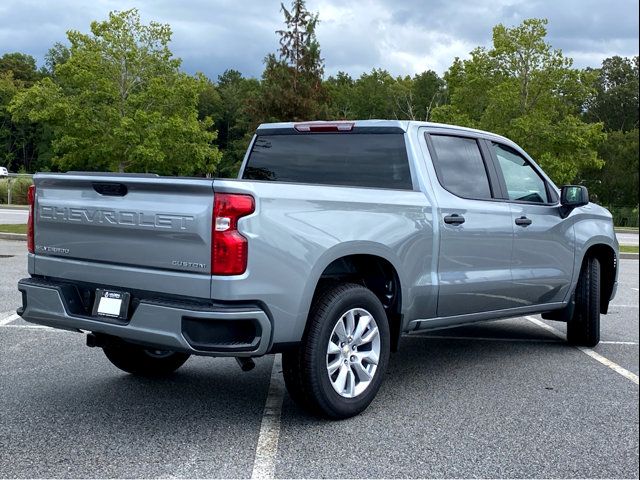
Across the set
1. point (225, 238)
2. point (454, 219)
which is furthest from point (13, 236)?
point (225, 238)

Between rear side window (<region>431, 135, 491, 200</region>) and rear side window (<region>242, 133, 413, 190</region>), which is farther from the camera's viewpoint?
rear side window (<region>431, 135, 491, 200</region>)

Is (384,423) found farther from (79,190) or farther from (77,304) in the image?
(79,190)

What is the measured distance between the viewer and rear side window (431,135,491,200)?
18.7ft

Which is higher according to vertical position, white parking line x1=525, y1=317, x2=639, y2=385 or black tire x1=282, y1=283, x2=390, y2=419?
black tire x1=282, y1=283, x2=390, y2=419

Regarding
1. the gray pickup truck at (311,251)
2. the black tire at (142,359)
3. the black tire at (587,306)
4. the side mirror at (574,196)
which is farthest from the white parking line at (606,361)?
the black tire at (142,359)

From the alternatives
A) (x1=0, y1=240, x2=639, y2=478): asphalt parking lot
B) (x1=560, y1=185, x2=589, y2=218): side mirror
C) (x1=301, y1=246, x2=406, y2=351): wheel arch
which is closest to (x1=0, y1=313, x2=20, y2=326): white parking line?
(x1=0, y1=240, x2=639, y2=478): asphalt parking lot

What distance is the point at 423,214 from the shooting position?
17.3 feet

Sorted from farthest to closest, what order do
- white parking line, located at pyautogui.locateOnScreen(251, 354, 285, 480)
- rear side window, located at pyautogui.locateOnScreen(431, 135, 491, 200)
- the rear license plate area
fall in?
rear side window, located at pyautogui.locateOnScreen(431, 135, 491, 200), the rear license plate area, white parking line, located at pyautogui.locateOnScreen(251, 354, 285, 480)

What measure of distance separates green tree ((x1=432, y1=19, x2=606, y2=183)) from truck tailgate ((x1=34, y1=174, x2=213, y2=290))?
31.7 m

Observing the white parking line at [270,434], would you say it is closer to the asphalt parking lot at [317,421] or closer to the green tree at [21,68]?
the asphalt parking lot at [317,421]

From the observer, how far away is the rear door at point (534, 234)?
20.3 feet

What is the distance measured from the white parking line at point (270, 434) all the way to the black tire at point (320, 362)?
0.23m

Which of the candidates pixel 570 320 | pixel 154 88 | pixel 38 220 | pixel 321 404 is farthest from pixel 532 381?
pixel 154 88

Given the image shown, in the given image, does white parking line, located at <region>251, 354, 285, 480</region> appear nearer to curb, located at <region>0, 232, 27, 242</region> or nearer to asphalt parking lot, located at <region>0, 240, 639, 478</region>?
asphalt parking lot, located at <region>0, 240, 639, 478</region>
